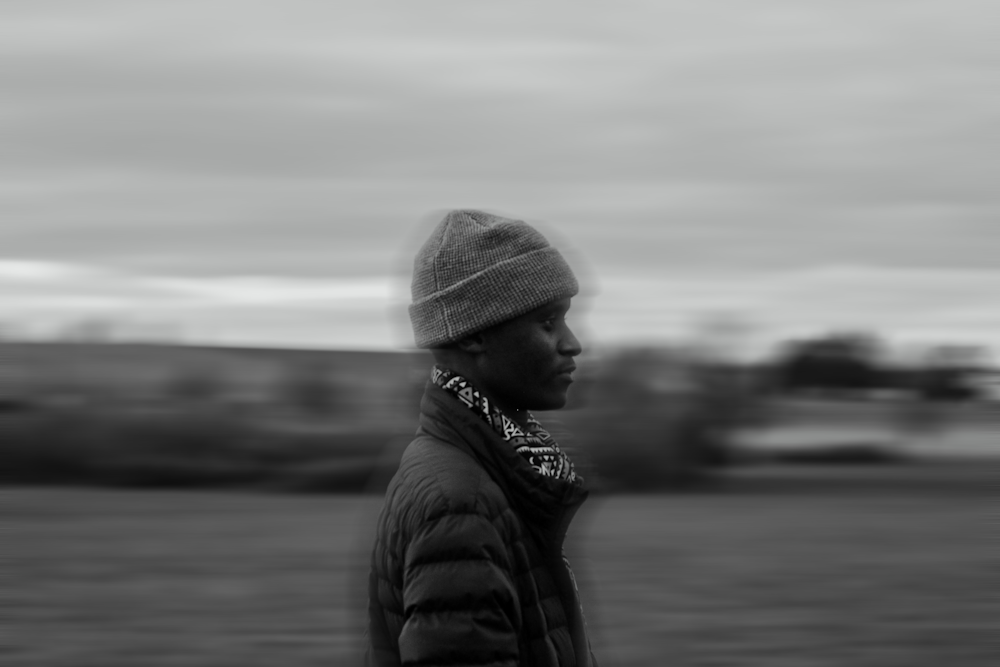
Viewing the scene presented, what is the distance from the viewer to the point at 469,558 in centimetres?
174

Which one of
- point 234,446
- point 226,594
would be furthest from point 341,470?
point 226,594

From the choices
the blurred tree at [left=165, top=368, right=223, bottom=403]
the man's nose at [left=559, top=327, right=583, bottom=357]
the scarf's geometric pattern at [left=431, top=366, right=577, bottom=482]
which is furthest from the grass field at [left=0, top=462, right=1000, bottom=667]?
the blurred tree at [left=165, top=368, right=223, bottom=403]

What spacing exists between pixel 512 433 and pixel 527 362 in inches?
4.1

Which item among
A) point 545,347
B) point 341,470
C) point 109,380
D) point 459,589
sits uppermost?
point 545,347

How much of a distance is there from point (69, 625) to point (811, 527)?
5987 millimetres

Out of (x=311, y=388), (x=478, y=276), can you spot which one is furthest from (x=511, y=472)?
(x=311, y=388)

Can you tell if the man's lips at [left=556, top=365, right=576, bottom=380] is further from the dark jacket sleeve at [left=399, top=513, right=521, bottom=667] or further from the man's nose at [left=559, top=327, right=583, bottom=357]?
the dark jacket sleeve at [left=399, top=513, right=521, bottom=667]

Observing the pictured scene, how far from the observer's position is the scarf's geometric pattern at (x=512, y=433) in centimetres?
193

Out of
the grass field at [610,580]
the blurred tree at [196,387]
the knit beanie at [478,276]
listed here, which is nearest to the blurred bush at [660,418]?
the grass field at [610,580]

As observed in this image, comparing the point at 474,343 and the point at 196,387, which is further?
the point at 196,387

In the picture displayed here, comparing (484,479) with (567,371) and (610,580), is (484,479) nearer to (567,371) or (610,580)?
(567,371)

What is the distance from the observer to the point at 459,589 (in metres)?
1.72

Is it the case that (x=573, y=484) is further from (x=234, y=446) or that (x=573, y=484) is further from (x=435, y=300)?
(x=234, y=446)

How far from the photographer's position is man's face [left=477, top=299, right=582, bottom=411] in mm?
1950
